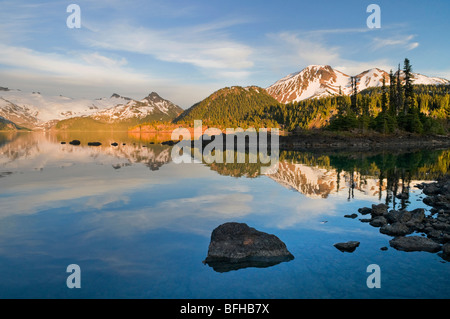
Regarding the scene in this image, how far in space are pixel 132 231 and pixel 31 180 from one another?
24.3 metres

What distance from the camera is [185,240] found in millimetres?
17719

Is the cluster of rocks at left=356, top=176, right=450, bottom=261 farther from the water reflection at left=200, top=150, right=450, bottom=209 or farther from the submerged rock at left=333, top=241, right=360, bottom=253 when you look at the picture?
the water reflection at left=200, top=150, right=450, bottom=209

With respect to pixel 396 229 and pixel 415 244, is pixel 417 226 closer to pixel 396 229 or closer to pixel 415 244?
pixel 396 229

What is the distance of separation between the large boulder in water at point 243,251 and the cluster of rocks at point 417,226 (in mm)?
6827

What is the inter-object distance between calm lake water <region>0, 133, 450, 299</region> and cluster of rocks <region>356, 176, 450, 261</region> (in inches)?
28.1

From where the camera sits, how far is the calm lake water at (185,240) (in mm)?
12531

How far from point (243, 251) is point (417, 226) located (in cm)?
1191

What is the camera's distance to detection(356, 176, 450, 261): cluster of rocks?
16.3 m

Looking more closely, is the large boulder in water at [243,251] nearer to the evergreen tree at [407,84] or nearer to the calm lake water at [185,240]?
the calm lake water at [185,240]

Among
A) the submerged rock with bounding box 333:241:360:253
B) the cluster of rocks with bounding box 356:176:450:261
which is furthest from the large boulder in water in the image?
the cluster of rocks with bounding box 356:176:450:261

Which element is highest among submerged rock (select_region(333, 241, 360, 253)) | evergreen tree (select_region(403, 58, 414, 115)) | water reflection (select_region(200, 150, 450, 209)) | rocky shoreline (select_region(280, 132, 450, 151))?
evergreen tree (select_region(403, 58, 414, 115))

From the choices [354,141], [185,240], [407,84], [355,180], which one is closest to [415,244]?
[185,240]
